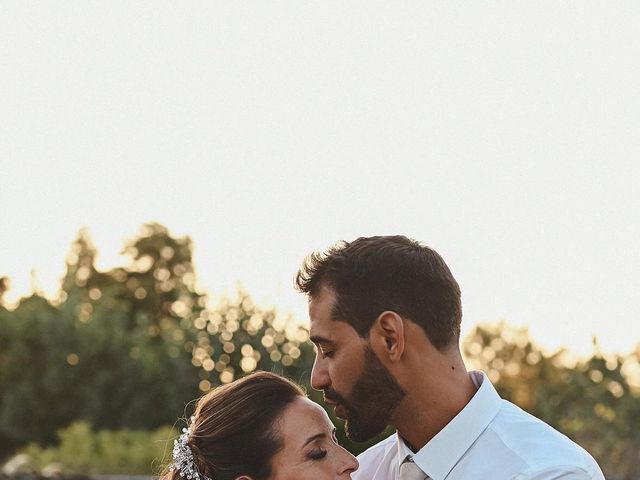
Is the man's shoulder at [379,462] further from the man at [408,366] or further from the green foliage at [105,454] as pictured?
the green foliage at [105,454]

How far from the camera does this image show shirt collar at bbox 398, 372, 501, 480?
13.0 ft

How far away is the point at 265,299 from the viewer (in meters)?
16.1

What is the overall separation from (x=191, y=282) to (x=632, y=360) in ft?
21.4

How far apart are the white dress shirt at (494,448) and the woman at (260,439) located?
303mm

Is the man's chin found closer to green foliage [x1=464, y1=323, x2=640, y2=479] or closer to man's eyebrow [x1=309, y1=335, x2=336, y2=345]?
man's eyebrow [x1=309, y1=335, x2=336, y2=345]

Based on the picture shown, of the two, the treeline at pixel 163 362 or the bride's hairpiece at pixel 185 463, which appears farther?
the treeline at pixel 163 362

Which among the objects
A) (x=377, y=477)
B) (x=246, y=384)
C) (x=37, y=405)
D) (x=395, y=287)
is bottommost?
(x=37, y=405)

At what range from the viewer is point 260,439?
4.33 m

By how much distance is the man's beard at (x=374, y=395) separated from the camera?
4.02 meters

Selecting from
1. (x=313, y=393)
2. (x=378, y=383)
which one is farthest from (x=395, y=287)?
(x=313, y=393)

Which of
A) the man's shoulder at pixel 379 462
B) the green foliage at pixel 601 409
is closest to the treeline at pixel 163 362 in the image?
the green foliage at pixel 601 409

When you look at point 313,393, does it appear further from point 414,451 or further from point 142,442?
point 414,451

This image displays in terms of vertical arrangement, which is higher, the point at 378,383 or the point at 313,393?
the point at 378,383

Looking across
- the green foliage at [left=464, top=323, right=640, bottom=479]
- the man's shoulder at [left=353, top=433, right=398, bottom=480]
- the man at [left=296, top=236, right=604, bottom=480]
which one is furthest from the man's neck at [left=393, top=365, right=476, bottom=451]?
the green foliage at [left=464, top=323, right=640, bottom=479]
